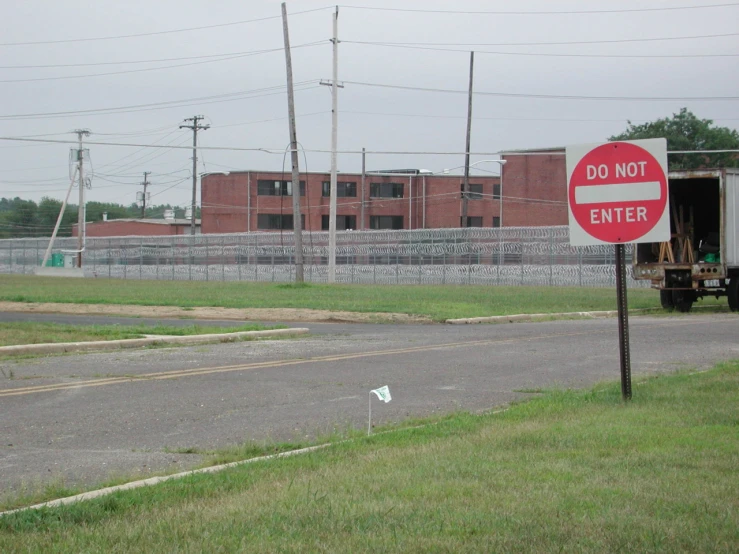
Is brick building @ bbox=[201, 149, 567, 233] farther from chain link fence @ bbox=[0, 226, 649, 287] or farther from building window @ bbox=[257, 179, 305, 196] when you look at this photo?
chain link fence @ bbox=[0, 226, 649, 287]

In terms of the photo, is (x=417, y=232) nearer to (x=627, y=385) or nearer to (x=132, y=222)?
(x=627, y=385)

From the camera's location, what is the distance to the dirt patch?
24359 mm

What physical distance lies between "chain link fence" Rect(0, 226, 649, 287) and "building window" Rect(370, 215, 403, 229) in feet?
73.7

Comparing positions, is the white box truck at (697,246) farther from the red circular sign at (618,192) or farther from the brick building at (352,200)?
the brick building at (352,200)

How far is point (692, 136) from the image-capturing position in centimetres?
6756

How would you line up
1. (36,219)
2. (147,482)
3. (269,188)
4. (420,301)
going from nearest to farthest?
1. (147,482)
2. (420,301)
3. (269,188)
4. (36,219)

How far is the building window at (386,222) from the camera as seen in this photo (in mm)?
83125

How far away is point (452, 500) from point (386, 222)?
78.5 m

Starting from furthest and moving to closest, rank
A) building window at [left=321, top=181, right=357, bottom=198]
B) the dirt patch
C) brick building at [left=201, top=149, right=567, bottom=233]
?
building window at [left=321, top=181, right=357, bottom=198], brick building at [left=201, top=149, right=567, bottom=233], the dirt patch

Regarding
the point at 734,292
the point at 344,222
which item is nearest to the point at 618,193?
the point at 734,292

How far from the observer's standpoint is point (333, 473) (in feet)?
20.9

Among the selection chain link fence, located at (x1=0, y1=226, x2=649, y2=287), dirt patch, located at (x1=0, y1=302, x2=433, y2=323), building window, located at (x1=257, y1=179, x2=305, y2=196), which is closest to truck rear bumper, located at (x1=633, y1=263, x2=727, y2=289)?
dirt patch, located at (x1=0, y1=302, x2=433, y2=323)

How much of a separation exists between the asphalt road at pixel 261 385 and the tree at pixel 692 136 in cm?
5021

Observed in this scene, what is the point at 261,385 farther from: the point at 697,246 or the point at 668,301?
the point at 697,246
